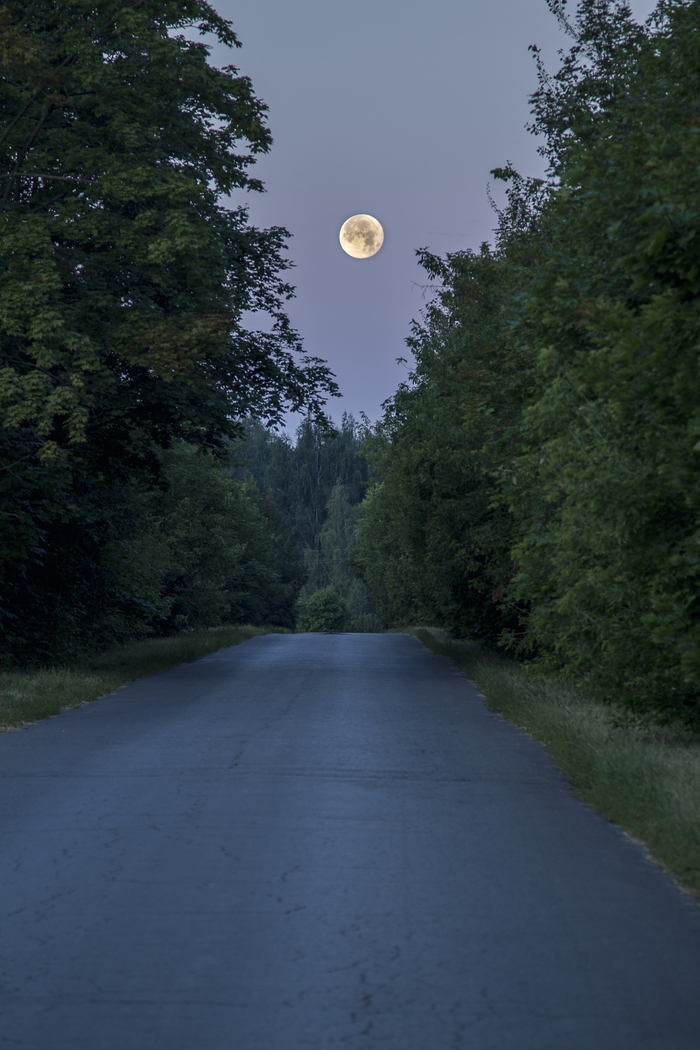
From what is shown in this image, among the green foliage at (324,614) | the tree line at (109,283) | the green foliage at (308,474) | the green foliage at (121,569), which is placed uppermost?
→ the green foliage at (308,474)

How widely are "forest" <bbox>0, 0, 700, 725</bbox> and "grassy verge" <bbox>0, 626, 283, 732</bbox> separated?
101cm

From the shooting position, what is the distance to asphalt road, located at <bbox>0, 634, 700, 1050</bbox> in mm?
4238

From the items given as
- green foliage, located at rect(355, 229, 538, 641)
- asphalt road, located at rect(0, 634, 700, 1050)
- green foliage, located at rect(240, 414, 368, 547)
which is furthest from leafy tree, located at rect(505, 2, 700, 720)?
green foliage, located at rect(240, 414, 368, 547)

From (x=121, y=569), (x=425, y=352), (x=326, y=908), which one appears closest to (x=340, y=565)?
(x=425, y=352)

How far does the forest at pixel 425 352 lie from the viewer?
8.83 m

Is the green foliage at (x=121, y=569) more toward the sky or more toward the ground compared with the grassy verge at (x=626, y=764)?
more toward the sky

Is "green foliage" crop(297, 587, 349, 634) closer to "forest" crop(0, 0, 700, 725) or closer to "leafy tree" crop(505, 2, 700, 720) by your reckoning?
"forest" crop(0, 0, 700, 725)

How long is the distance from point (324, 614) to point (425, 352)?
230ft

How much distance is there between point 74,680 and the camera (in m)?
17.7

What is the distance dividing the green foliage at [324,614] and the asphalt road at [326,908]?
84069mm

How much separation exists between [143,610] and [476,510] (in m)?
11.4

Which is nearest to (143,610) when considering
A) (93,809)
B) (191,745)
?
(191,745)

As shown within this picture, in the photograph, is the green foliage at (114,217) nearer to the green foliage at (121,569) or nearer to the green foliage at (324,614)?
the green foliage at (121,569)

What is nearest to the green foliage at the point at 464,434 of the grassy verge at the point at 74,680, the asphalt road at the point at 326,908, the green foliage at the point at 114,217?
the green foliage at the point at 114,217
